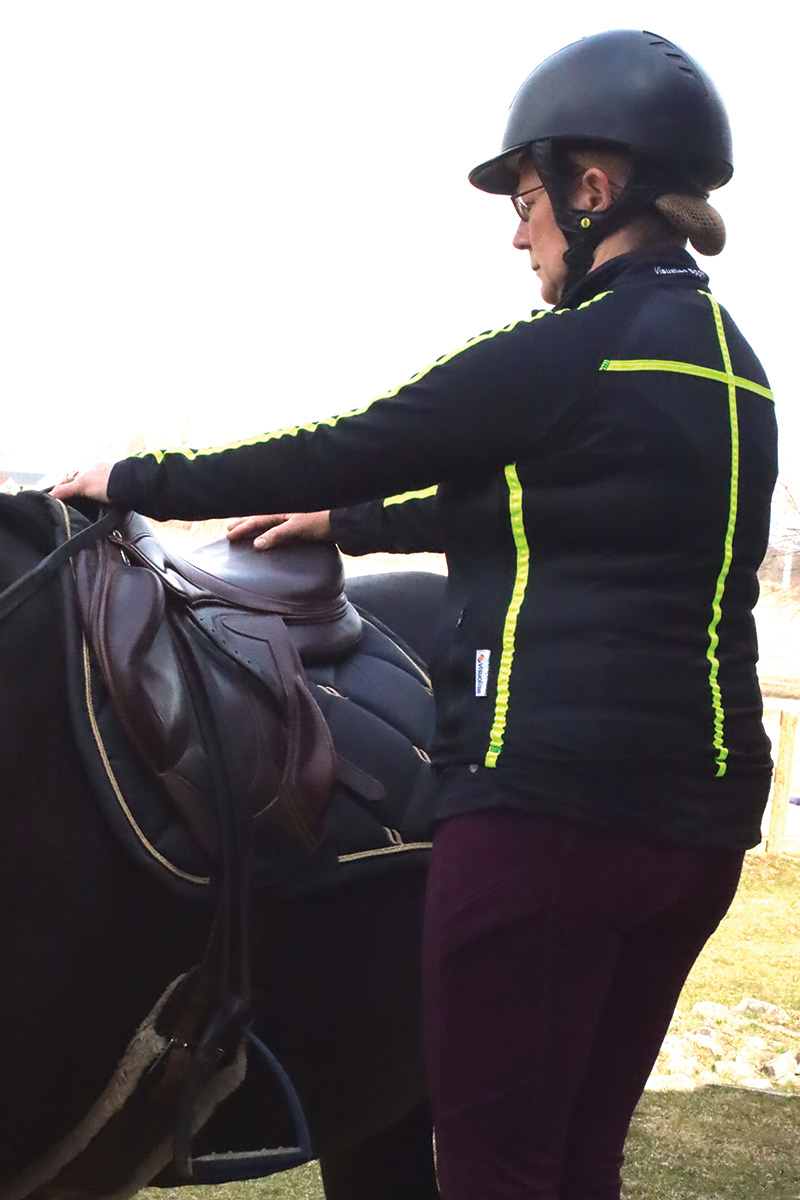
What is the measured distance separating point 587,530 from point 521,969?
1.64 feet

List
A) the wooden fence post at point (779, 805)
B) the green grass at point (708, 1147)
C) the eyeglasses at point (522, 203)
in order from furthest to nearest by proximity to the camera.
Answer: the wooden fence post at point (779, 805) < the green grass at point (708, 1147) < the eyeglasses at point (522, 203)

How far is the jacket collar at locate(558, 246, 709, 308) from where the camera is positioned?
1492 mm

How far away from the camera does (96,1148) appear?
64.0 inches

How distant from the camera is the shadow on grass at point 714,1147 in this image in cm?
339

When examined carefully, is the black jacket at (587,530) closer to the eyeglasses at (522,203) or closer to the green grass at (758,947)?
the eyeglasses at (522,203)

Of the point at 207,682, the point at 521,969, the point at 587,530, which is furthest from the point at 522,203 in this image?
the point at 521,969

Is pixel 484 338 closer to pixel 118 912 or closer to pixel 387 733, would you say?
pixel 387 733

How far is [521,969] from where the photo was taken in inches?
54.4

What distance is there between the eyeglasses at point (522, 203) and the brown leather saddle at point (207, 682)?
673mm

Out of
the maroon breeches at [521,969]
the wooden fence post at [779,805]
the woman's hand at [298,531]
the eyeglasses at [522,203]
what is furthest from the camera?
the wooden fence post at [779,805]

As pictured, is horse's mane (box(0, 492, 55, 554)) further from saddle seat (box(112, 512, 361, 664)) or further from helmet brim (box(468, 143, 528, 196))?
helmet brim (box(468, 143, 528, 196))

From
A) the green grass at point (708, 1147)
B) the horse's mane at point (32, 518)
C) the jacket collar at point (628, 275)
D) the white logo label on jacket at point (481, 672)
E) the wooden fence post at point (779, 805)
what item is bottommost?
the wooden fence post at point (779, 805)

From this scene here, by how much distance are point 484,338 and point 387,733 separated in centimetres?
71

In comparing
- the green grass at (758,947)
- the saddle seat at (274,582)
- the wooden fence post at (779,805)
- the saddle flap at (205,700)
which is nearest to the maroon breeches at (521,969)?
the saddle flap at (205,700)
